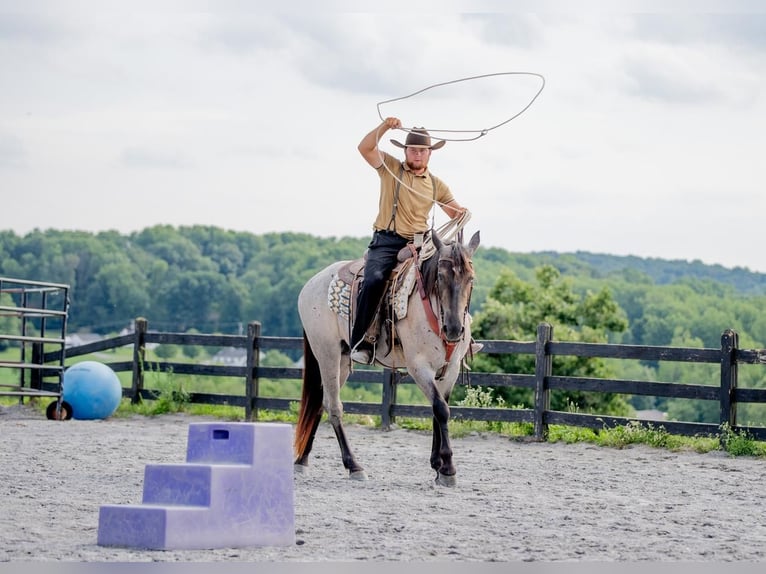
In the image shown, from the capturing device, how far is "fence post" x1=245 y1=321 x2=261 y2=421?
1557cm

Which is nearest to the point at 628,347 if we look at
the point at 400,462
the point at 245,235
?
the point at 400,462

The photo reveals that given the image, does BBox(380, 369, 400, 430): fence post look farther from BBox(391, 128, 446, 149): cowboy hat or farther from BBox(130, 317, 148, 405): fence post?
BBox(391, 128, 446, 149): cowboy hat

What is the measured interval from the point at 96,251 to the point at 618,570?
67.3 m

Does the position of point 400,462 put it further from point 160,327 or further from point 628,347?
point 160,327

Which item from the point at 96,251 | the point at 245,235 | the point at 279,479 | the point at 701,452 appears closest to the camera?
the point at 279,479

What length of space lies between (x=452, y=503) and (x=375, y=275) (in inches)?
87.7

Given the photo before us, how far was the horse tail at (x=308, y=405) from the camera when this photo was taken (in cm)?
983

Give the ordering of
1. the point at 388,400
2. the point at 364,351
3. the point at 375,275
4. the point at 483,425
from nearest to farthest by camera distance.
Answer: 1. the point at 375,275
2. the point at 364,351
3. the point at 483,425
4. the point at 388,400

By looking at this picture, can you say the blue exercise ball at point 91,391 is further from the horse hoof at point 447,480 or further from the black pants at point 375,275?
the horse hoof at point 447,480

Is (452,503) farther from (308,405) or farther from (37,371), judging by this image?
(37,371)

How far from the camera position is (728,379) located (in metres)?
11.9

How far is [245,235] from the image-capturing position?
87000 mm

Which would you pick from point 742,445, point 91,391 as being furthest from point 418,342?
point 91,391

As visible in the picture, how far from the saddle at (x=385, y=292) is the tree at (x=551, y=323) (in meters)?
25.8
